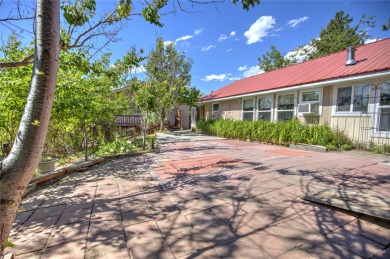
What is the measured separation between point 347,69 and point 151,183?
837cm

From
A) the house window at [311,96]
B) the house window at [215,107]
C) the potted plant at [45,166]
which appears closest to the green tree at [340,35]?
the house window at [215,107]

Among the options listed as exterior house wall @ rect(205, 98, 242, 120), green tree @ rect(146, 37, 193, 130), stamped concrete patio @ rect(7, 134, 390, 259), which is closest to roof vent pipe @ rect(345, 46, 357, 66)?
stamped concrete patio @ rect(7, 134, 390, 259)

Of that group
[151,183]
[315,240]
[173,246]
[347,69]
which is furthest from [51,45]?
[347,69]

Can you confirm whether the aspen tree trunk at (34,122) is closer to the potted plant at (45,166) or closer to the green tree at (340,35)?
the potted plant at (45,166)

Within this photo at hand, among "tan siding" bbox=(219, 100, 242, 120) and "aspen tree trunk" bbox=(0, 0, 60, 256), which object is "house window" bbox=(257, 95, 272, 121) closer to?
"tan siding" bbox=(219, 100, 242, 120)

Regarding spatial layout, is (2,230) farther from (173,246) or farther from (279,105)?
(279,105)

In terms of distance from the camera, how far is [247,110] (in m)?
12.4

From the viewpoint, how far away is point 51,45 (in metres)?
1.26

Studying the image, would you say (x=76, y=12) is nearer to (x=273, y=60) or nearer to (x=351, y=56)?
(x=351, y=56)

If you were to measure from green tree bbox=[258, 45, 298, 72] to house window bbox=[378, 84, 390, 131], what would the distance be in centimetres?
2150

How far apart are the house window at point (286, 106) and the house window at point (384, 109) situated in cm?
330

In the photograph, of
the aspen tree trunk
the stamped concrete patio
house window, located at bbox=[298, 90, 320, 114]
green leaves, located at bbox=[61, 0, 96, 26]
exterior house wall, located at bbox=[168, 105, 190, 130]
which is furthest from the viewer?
exterior house wall, located at bbox=[168, 105, 190, 130]

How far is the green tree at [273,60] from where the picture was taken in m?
26.2

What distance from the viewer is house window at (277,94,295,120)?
943 centimetres
